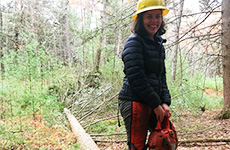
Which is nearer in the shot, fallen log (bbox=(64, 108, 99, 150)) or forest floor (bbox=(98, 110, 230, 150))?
fallen log (bbox=(64, 108, 99, 150))

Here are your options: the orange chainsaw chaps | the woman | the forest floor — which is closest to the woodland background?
the forest floor

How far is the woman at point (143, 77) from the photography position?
190cm

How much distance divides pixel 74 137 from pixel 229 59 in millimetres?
4793

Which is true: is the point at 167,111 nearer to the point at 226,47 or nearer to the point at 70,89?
the point at 226,47

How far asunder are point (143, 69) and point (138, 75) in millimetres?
95

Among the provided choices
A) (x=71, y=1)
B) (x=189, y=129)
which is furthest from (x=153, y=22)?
(x=71, y=1)

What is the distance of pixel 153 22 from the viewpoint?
6.93 feet

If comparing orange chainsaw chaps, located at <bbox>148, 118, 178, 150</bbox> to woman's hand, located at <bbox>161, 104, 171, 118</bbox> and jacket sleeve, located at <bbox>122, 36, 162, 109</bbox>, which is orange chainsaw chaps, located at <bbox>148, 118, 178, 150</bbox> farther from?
jacket sleeve, located at <bbox>122, 36, 162, 109</bbox>

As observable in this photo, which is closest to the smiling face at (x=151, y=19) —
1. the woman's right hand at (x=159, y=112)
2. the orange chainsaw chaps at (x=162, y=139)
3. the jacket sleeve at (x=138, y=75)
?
the jacket sleeve at (x=138, y=75)

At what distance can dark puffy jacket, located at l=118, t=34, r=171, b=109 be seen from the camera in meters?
1.89

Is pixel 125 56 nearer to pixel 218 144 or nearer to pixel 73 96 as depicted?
pixel 218 144

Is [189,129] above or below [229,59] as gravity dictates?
below

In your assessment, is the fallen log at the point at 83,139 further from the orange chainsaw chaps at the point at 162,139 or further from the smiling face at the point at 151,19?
the smiling face at the point at 151,19

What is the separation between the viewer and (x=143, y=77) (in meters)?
1.89
